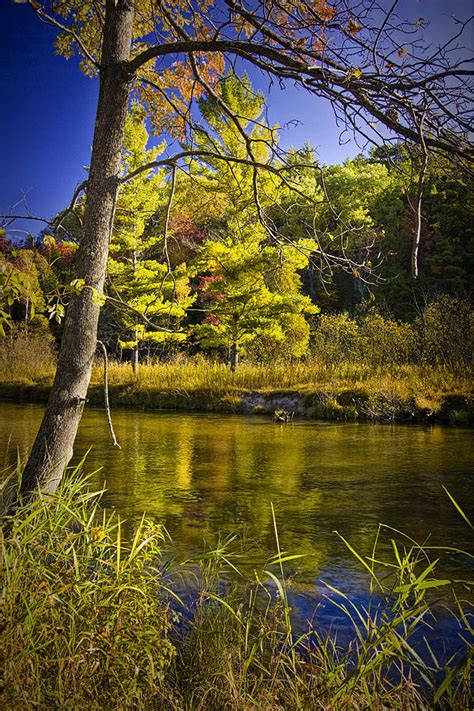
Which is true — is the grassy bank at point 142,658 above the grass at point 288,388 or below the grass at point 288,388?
below

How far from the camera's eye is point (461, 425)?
1039 cm

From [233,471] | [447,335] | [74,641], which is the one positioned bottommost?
[233,471]

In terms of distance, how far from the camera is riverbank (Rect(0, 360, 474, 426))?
442 inches

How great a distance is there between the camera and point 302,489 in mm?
5586

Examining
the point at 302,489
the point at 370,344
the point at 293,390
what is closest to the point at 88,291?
the point at 302,489

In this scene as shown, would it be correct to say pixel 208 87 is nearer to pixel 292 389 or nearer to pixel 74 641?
pixel 74 641

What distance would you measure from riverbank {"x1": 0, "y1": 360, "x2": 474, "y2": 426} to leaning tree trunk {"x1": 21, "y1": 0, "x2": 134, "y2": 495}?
903cm

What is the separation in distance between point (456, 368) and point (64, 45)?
1039 cm

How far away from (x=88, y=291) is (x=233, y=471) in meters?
3.90

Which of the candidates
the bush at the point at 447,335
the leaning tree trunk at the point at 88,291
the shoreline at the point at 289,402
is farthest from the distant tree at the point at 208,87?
the bush at the point at 447,335

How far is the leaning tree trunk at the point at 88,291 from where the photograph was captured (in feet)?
10.2

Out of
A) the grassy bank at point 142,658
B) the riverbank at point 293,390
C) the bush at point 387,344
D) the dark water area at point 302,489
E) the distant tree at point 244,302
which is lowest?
the dark water area at point 302,489

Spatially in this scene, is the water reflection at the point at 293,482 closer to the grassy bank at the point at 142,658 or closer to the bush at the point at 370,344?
the grassy bank at the point at 142,658

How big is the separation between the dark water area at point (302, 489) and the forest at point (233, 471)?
4cm
